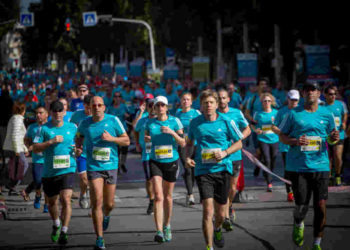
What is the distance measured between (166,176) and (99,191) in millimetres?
1045

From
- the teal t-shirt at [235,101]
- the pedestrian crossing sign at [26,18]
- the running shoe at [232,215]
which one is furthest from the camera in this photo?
A: the pedestrian crossing sign at [26,18]

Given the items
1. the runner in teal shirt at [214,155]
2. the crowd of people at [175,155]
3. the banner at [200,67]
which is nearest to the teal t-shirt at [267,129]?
the crowd of people at [175,155]

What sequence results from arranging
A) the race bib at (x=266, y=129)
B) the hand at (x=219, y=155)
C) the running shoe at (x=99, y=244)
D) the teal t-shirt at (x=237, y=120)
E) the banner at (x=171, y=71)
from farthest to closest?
the banner at (x=171, y=71), the race bib at (x=266, y=129), the teal t-shirt at (x=237, y=120), the running shoe at (x=99, y=244), the hand at (x=219, y=155)

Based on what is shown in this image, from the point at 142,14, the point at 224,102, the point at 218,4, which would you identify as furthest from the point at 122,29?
the point at 224,102

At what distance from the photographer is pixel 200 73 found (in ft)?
124

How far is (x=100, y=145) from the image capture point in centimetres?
944

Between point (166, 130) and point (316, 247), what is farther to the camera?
point (166, 130)

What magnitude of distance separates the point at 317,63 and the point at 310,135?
15.8 metres

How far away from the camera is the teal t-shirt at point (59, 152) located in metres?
9.77

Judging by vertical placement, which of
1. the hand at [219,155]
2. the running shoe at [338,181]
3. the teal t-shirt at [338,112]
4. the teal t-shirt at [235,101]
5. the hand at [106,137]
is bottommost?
the running shoe at [338,181]

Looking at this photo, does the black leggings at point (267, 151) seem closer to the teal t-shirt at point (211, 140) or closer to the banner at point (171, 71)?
the teal t-shirt at point (211, 140)

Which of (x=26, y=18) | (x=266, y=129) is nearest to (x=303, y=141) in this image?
(x=266, y=129)

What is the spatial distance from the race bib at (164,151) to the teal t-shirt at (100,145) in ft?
2.11

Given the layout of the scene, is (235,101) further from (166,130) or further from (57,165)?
(57,165)
